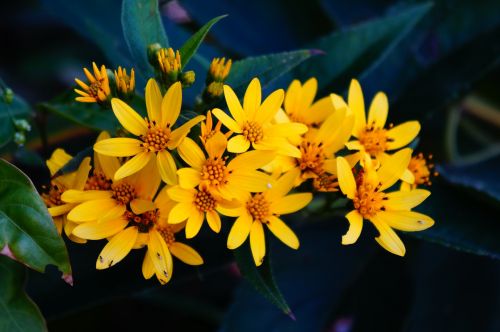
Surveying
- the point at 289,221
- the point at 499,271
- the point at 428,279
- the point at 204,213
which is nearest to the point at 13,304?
the point at 204,213

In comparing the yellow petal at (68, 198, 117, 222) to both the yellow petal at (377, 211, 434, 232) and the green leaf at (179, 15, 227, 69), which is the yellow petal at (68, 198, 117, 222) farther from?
the yellow petal at (377, 211, 434, 232)

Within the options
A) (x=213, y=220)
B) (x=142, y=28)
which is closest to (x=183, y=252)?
(x=213, y=220)

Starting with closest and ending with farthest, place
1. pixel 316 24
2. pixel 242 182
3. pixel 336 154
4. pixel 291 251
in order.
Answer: pixel 242 182
pixel 336 154
pixel 291 251
pixel 316 24

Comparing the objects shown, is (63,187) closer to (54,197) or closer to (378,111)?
(54,197)

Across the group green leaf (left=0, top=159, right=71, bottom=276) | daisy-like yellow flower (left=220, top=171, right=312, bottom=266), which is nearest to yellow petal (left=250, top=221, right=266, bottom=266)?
daisy-like yellow flower (left=220, top=171, right=312, bottom=266)

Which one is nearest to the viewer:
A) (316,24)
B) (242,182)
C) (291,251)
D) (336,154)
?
(242,182)

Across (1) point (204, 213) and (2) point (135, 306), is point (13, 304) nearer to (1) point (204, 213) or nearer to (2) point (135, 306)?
(1) point (204, 213)

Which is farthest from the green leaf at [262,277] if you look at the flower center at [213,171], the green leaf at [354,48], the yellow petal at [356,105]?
the green leaf at [354,48]

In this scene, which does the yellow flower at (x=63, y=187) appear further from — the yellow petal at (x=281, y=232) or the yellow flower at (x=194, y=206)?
the yellow petal at (x=281, y=232)
